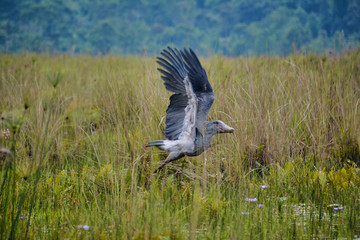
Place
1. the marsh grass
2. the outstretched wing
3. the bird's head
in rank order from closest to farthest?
the marsh grass → the outstretched wing → the bird's head

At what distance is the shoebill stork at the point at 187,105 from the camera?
324cm

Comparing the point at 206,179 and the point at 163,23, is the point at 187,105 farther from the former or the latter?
the point at 163,23

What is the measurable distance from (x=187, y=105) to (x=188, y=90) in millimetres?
188

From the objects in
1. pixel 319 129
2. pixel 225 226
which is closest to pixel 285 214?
pixel 225 226

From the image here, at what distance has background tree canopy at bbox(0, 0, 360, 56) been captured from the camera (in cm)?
3916

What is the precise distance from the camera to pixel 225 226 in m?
3.00

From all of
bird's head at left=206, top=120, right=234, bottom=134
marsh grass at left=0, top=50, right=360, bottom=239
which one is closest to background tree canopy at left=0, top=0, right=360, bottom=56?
marsh grass at left=0, top=50, right=360, bottom=239

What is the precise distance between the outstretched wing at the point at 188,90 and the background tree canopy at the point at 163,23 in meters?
35.1

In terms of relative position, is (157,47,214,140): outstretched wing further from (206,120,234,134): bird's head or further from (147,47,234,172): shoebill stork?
(206,120,234,134): bird's head

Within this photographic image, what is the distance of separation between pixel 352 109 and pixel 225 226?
2.60 metres

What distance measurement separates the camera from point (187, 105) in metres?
3.37

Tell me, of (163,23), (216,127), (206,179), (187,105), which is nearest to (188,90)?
(187,105)

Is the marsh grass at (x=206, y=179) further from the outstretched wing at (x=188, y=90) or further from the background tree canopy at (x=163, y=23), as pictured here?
the background tree canopy at (x=163, y=23)

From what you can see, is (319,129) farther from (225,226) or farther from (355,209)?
(225,226)
